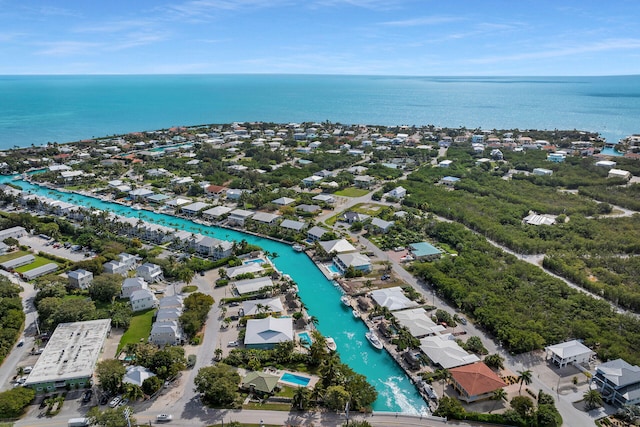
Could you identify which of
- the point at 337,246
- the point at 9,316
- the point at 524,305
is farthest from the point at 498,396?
the point at 9,316

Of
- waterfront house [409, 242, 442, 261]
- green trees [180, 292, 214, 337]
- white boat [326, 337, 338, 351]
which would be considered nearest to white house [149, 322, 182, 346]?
green trees [180, 292, 214, 337]

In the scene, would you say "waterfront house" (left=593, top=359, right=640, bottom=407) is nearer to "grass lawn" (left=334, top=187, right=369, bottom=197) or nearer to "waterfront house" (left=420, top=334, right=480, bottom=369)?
"waterfront house" (left=420, top=334, right=480, bottom=369)

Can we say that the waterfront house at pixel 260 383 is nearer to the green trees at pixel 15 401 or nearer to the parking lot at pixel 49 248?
the green trees at pixel 15 401

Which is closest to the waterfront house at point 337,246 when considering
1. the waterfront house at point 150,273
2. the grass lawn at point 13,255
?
the waterfront house at point 150,273

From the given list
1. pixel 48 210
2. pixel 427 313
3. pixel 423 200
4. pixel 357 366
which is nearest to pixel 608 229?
pixel 423 200

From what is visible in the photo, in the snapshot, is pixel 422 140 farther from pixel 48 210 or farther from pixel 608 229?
pixel 48 210

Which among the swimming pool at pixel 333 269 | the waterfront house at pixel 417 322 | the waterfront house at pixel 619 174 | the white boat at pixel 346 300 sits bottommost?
the white boat at pixel 346 300
